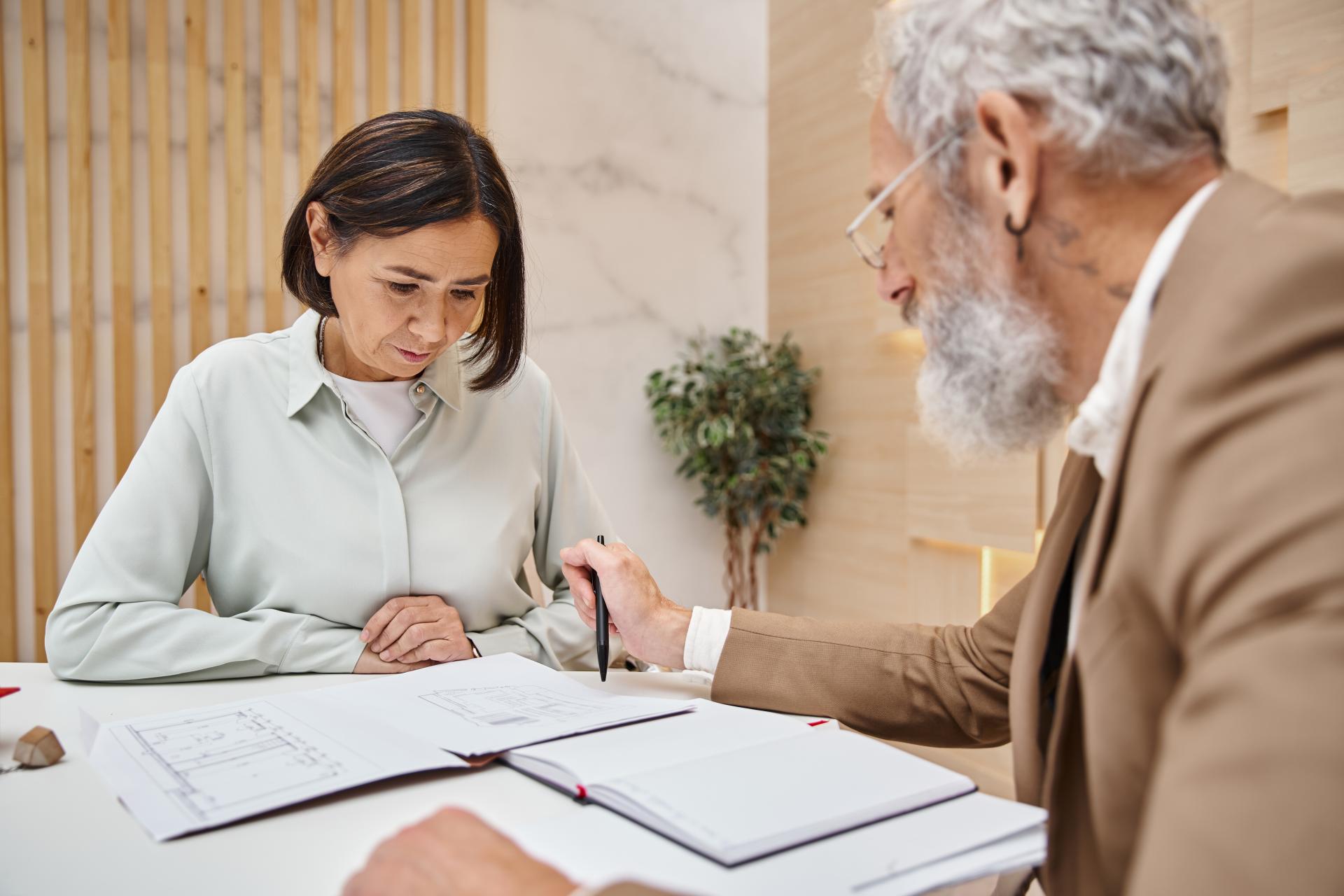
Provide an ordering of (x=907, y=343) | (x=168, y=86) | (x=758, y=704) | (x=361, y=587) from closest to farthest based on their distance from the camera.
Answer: (x=758, y=704), (x=361, y=587), (x=168, y=86), (x=907, y=343)

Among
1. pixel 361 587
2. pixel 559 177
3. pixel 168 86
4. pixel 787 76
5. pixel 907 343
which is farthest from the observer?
pixel 787 76

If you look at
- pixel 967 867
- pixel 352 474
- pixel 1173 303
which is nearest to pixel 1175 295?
pixel 1173 303

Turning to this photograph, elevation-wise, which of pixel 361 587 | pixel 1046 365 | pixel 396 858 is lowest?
pixel 361 587

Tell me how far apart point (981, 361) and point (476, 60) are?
3.18 meters

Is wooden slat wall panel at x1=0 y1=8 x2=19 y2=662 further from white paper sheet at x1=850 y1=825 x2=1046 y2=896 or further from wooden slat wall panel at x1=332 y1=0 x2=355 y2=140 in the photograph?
white paper sheet at x1=850 y1=825 x2=1046 y2=896

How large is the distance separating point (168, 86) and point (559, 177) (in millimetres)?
1396

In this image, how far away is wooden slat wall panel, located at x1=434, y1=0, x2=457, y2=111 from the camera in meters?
3.65

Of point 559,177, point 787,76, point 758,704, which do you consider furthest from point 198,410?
point 787,76

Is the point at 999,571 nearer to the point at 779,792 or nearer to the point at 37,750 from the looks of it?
the point at 779,792

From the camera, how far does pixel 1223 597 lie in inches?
24.0

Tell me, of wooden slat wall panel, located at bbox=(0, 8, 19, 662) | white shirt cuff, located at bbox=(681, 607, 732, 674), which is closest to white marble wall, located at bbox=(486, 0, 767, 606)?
wooden slat wall panel, located at bbox=(0, 8, 19, 662)

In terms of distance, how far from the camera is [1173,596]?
2.13ft

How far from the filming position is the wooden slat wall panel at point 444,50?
3.65 metres

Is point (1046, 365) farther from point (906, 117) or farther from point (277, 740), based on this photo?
point (277, 740)
